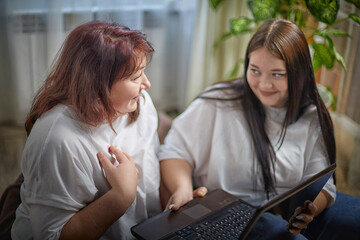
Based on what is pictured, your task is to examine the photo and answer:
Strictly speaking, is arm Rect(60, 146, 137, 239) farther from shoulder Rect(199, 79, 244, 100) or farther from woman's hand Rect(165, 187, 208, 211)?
shoulder Rect(199, 79, 244, 100)

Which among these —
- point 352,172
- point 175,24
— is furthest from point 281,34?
point 175,24

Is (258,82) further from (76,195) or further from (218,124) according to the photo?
(76,195)

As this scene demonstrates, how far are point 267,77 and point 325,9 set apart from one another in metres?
0.60

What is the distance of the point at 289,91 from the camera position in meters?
1.38

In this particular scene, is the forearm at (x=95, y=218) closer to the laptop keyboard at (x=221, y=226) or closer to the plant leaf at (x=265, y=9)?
the laptop keyboard at (x=221, y=226)

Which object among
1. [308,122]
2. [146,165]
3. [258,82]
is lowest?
[146,165]

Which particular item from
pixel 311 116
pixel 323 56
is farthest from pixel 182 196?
pixel 323 56

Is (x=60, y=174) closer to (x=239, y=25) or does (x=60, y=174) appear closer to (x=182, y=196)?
(x=182, y=196)

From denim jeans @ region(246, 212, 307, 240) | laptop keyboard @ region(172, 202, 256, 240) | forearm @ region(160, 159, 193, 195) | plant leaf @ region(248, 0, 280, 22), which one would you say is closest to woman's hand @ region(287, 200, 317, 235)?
denim jeans @ region(246, 212, 307, 240)

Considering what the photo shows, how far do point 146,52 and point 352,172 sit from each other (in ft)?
4.55

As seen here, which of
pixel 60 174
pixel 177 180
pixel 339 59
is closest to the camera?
pixel 60 174

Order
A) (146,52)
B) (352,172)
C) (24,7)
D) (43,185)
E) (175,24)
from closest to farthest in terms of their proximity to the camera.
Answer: (43,185) < (146,52) < (352,172) < (24,7) < (175,24)

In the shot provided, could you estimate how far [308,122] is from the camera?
146cm

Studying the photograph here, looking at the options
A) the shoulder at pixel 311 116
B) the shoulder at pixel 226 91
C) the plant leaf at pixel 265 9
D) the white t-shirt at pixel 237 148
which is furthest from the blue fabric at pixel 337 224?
the plant leaf at pixel 265 9
